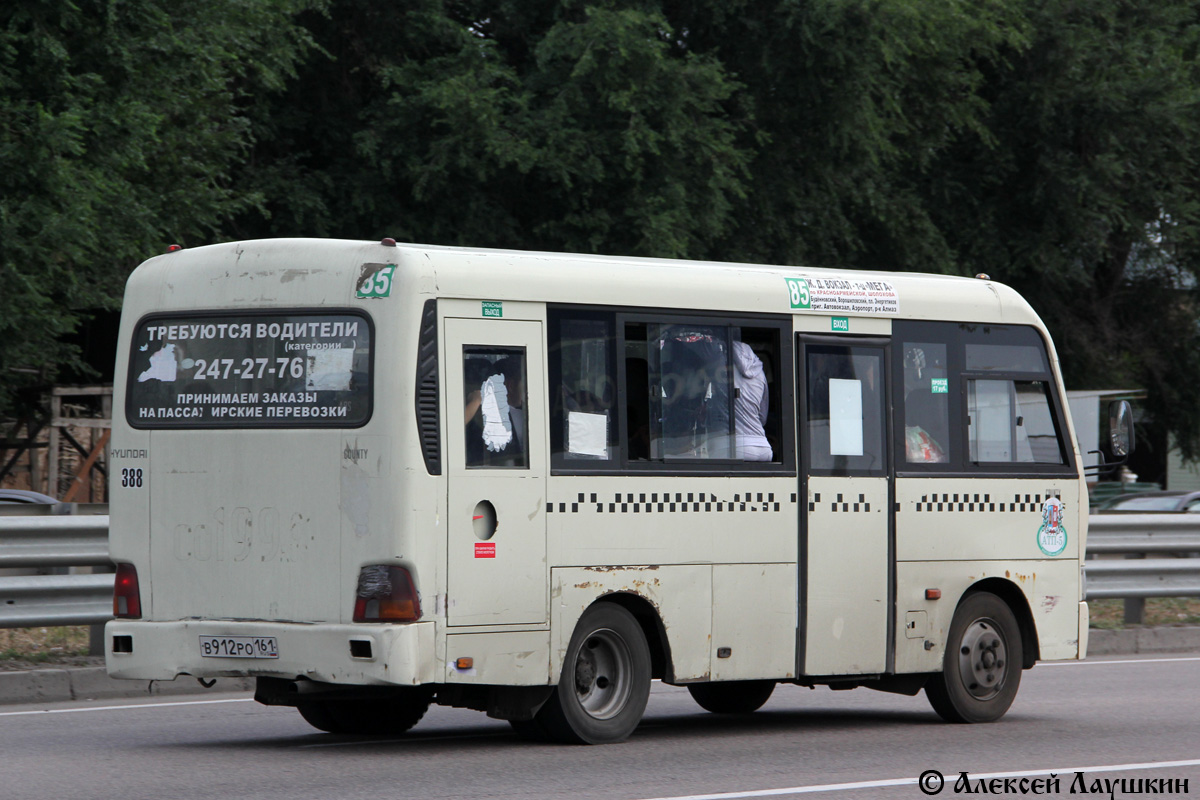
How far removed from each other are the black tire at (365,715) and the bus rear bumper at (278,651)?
0.93m

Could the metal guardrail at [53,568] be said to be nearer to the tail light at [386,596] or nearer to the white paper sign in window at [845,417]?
the tail light at [386,596]

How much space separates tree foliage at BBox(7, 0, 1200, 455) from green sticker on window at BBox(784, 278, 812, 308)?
36.7 feet

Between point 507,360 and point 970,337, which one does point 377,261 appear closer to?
point 507,360

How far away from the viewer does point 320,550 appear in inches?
337

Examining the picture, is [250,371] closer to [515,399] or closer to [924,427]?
[515,399]

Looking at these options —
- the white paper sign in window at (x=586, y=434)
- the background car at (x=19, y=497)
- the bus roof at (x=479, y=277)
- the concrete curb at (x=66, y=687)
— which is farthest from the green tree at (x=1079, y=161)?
the white paper sign in window at (x=586, y=434)

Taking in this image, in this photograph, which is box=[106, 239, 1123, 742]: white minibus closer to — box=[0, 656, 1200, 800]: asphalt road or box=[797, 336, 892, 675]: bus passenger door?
box=[797, 336, 892, 675]: bus passenger door

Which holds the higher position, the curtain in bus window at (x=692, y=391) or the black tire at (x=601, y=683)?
the curtain in bus window at (x=692, y=391)

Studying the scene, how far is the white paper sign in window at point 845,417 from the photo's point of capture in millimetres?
10266

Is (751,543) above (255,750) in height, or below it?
above

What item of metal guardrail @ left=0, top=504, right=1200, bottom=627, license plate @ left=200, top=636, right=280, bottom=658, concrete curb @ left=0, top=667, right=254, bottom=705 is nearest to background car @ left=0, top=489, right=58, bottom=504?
metal guardrail @ left=0, top=504, right=1200, bottom=627

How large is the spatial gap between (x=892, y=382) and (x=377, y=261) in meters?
3.52

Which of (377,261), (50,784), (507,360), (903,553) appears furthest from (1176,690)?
(50,784)

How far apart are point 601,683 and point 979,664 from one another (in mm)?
2853
